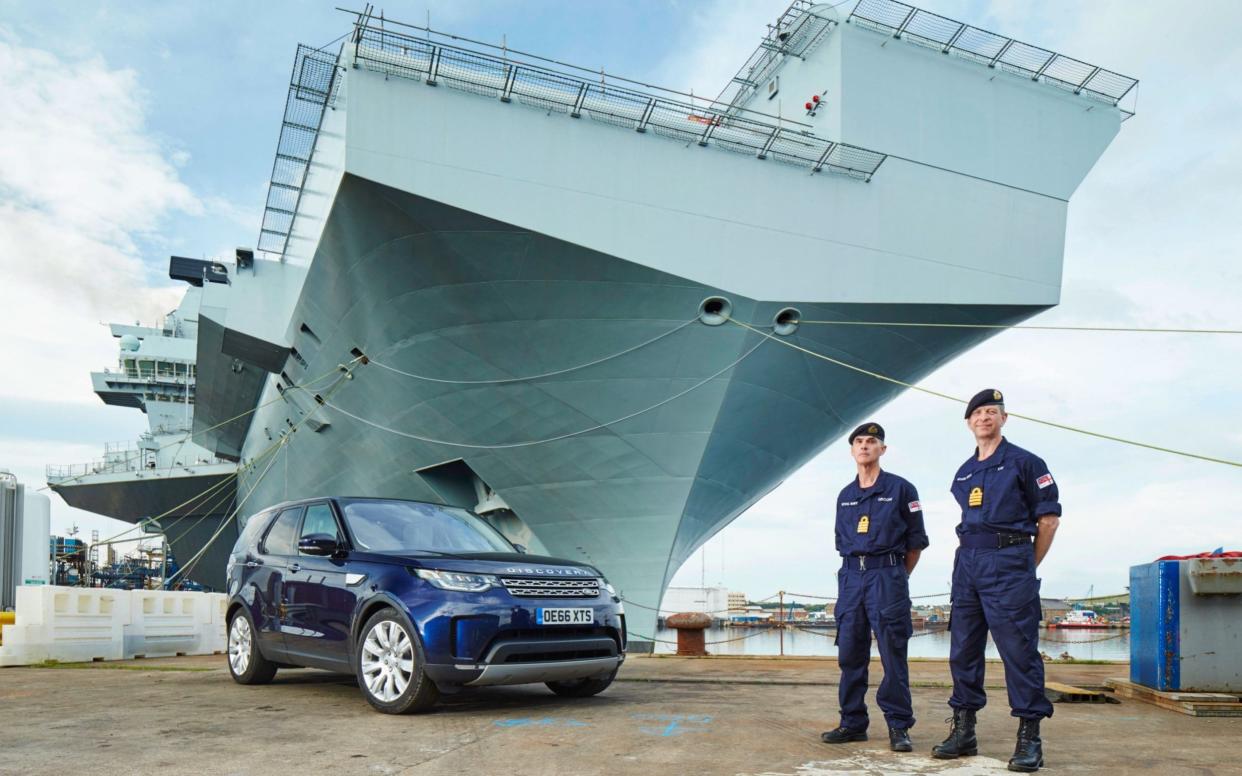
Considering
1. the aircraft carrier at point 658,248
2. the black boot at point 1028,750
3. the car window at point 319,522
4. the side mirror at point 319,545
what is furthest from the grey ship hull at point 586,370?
the black boot at point 1028,750

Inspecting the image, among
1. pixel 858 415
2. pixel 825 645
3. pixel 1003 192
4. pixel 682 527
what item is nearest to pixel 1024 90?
pixel 1003 192

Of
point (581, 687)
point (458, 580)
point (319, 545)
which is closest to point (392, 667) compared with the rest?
point (458, 580)

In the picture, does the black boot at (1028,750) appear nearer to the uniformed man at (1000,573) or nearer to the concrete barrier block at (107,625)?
the uniformed man at (1000,573)

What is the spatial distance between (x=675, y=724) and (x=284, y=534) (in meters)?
3.60

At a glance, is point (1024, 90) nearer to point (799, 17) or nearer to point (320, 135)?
point (799, 17)

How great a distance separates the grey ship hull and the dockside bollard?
71.0 inches

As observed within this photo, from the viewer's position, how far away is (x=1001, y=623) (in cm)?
399

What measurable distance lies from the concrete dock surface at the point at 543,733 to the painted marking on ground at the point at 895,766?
0.01 m

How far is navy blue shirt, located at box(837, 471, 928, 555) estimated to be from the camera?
455cm

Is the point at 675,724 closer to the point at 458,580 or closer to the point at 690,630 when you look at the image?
the point at 458,580

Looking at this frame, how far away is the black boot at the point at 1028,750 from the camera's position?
12.5ft

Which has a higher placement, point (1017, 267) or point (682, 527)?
point (1017, 267)

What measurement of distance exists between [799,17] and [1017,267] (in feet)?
16.4

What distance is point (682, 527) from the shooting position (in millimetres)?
14359
